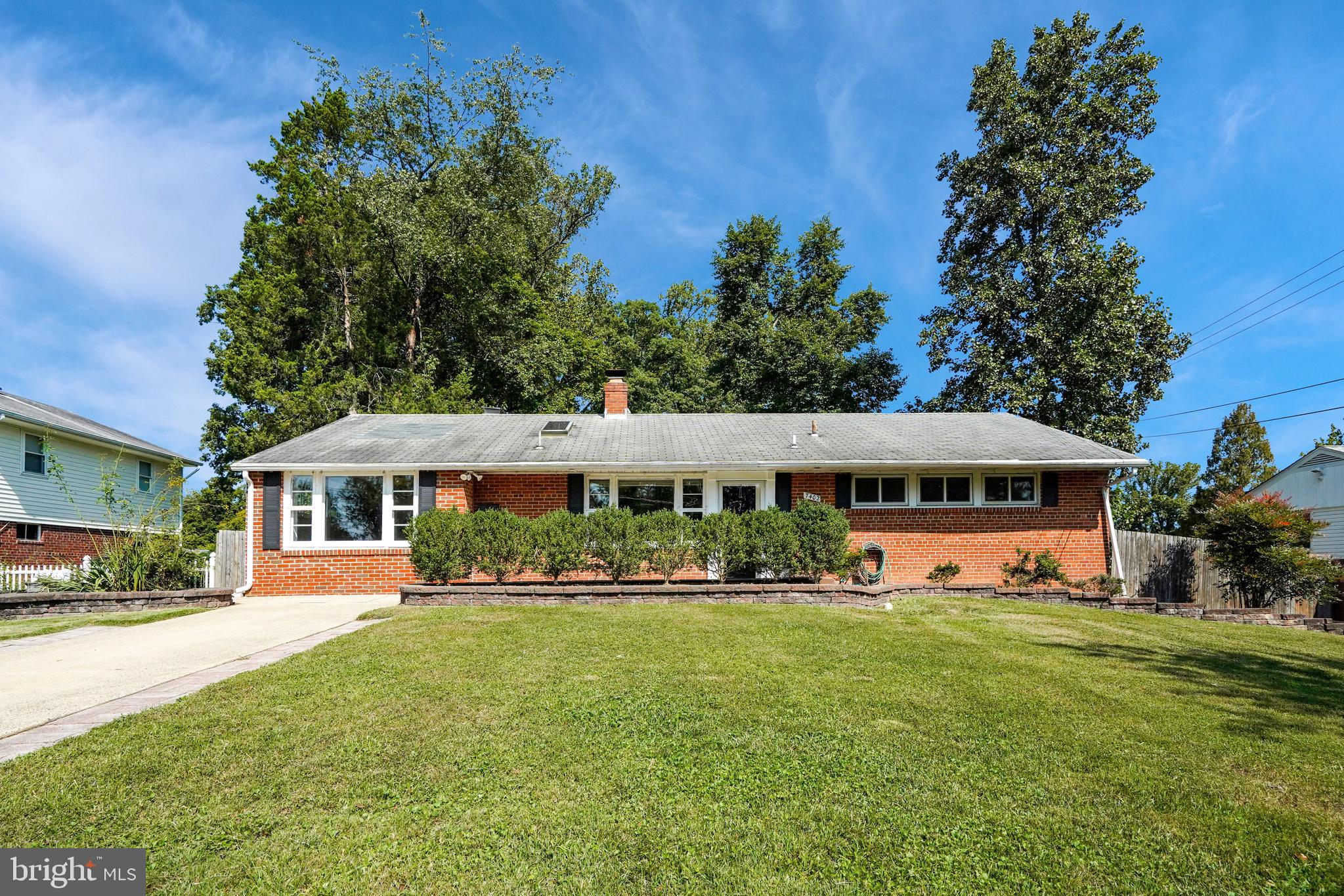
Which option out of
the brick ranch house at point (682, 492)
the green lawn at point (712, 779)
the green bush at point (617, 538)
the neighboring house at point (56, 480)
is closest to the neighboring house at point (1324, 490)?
the brick ranch house at point (682, 492)

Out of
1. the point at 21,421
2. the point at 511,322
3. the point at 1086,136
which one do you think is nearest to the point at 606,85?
the point at 511,322

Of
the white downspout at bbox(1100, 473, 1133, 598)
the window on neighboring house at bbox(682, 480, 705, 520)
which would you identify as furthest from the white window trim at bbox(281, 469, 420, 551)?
the white downspout at bbox(1100, 473, 1133, 598)

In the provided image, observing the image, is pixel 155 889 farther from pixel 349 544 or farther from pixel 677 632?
pixel 349 544

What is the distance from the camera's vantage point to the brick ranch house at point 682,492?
12.6 metres

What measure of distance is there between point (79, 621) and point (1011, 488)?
16126mm

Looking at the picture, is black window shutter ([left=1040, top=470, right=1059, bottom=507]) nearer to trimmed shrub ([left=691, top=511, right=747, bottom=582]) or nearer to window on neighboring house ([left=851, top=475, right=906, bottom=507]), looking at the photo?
window on neighboring house ([left=851, top=475, right=906, bottom=507])

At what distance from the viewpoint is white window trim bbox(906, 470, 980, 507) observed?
43.2 feet

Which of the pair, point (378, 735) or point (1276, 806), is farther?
point (378, 735)

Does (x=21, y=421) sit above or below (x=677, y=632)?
above

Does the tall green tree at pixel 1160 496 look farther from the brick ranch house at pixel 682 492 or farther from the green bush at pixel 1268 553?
the brick ranch house at pixel 682 492

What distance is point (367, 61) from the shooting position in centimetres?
2498

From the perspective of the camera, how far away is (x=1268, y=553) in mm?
11773

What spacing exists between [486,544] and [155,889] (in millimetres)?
8145

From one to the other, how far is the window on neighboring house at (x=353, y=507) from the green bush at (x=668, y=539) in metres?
5.95
